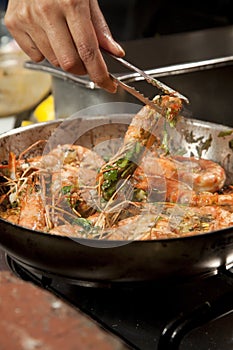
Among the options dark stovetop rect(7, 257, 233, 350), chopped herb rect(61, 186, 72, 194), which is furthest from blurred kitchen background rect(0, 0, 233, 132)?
dark stovetop rect(7, 257, 233, 350)

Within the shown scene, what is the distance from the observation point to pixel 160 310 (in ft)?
4.39

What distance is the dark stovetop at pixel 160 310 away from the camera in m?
1.19

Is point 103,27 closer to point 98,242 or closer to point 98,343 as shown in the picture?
point 98,242

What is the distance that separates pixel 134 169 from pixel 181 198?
15 centimetres

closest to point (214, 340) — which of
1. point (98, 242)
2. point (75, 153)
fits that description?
point (98, 242)

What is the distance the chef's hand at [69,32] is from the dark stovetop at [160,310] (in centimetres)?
55

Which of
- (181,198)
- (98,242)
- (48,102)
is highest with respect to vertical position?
(98,242)

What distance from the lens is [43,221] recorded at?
148 centimetres

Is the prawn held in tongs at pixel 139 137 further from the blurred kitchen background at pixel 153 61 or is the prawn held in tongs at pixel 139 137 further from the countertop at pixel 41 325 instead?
the countertop at pixel 41 325

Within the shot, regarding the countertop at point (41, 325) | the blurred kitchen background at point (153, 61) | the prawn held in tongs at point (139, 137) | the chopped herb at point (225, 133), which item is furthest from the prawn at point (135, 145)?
the countertop at point (41, 325)

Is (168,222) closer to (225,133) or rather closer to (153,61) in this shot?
(225,133)

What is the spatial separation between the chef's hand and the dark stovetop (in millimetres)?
546

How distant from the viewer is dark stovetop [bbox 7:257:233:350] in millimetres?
1191

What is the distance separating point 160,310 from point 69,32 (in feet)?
2.41
